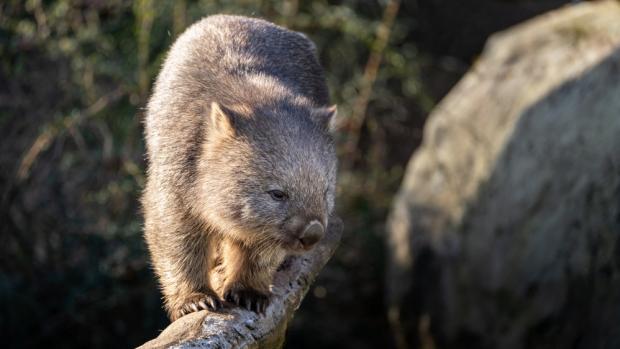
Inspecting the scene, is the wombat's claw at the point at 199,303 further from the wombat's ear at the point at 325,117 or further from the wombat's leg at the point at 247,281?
the wombat's ear at the point at 325,117

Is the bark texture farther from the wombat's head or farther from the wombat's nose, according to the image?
the wombat's nose

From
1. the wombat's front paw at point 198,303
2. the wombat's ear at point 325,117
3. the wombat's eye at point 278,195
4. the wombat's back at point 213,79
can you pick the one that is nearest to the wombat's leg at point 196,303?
the wombat's front paw at point 198,303

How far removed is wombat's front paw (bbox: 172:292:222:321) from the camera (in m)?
4.20

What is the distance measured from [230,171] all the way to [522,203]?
3.62 metres

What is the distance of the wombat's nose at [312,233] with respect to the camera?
12.8ft

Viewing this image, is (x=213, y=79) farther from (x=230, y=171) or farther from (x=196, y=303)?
(x=196, y=303)

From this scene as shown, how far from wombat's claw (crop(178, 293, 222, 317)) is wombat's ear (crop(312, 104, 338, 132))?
0.86 m

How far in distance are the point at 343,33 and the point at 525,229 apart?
2487 mm

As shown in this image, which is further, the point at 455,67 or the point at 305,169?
the point at 455,67

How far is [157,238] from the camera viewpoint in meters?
4.39

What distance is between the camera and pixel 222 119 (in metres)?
4.08

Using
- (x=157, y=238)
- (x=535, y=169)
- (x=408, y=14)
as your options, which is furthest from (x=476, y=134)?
(x=157, y=238)

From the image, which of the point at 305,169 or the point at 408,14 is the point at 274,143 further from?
the point at 408,14

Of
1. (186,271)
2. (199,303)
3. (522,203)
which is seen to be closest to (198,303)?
(199,303)
